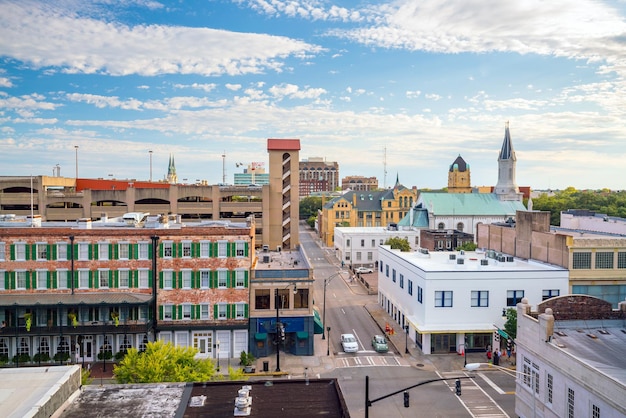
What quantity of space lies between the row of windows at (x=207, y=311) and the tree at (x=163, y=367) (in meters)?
15.3

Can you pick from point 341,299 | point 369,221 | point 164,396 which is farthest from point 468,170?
point 164,396

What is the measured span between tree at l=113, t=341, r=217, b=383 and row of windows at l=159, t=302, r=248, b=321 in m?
15.3

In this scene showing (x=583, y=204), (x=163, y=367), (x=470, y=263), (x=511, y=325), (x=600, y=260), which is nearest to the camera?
(x=163, y=367)

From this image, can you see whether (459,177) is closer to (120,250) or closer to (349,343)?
(349,343)

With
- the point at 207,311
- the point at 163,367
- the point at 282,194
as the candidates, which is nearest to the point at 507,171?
the point at 282,194

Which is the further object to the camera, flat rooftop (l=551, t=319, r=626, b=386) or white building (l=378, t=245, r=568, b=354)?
white building (l=378, t=245, r=568, b=354)

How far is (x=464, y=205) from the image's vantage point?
12006 cm

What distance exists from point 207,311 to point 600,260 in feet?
131

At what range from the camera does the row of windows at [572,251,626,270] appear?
5272cm

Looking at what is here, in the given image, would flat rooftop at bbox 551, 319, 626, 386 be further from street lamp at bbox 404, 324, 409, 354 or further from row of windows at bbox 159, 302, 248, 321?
row of windows at bbox 159, 302, 248, 321

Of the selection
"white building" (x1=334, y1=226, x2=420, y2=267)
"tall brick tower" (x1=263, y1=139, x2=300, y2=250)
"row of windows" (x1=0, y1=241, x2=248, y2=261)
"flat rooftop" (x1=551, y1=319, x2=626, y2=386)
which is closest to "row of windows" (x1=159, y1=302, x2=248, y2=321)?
"row of windows" (x1=0, y1=241, x2=248, y2=261)

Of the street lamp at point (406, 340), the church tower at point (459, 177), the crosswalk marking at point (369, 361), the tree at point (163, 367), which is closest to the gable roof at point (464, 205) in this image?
the church tower at point (459, 177)

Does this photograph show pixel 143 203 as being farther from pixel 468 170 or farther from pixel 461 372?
pixel 468 170

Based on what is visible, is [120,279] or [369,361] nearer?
[369,361]
